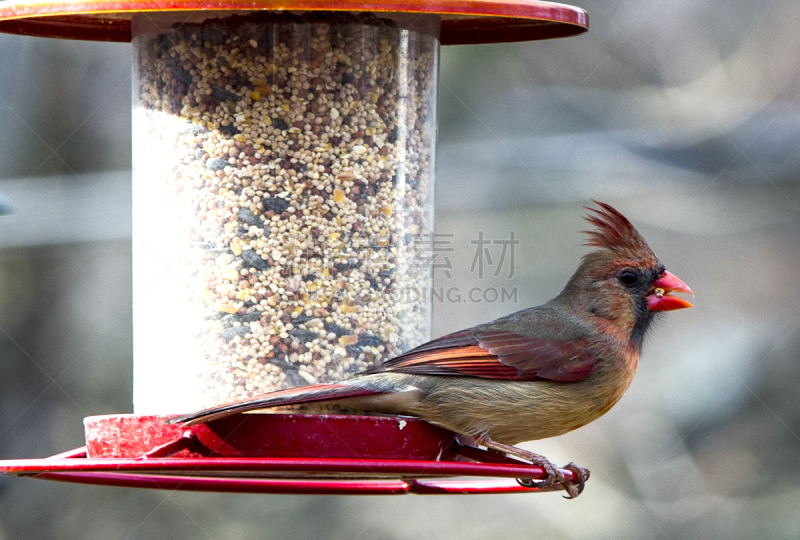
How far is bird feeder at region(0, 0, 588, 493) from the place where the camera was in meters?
3.69

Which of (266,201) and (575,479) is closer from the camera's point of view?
(266,201)

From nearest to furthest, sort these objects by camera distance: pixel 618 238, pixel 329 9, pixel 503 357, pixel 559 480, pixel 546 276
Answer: pixel 329 9
pixel 559 480
pixel 503 357
pixel 618 238
pixel 546 276

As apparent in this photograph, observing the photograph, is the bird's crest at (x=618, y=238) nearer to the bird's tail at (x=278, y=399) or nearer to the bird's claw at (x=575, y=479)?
the bird's claw at (x=575, y=479)

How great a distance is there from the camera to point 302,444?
346 cm

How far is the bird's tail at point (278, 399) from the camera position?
329 centimetres

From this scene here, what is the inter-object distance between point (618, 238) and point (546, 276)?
3920mm

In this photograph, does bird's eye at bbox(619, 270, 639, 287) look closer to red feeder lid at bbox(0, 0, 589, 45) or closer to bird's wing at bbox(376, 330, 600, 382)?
bird's wing at bbox(376, 330, 600, 382)

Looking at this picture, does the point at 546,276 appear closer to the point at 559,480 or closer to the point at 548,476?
the point at 559,480

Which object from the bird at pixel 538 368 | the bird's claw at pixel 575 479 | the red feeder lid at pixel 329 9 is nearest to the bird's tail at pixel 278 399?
the bird at pixel 538 368

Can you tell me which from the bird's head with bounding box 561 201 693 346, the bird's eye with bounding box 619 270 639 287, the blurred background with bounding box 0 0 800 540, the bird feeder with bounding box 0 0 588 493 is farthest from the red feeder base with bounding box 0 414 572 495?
the blurred background with bounding box 0 0 800 540

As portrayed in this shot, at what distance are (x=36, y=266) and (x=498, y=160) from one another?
3.31m

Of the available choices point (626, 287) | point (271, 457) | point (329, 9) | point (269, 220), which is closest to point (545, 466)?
point (271, 457)

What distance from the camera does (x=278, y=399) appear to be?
3342 millimetres

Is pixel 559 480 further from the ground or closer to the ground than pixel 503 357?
closer to the ground
